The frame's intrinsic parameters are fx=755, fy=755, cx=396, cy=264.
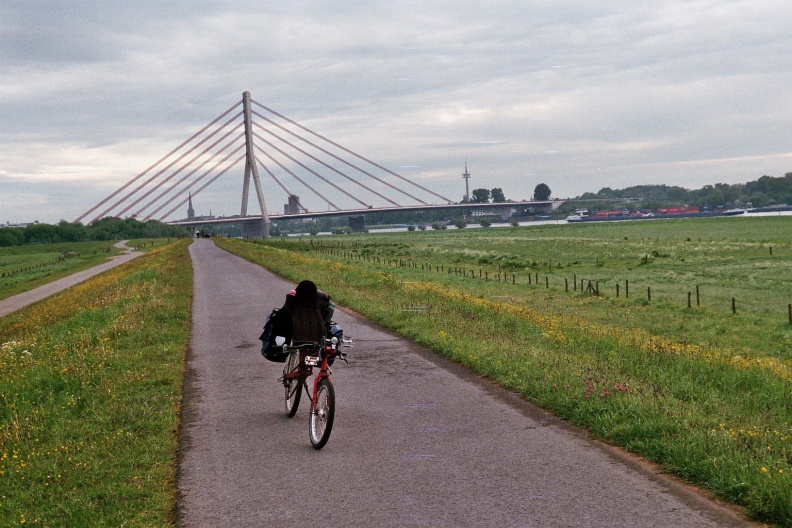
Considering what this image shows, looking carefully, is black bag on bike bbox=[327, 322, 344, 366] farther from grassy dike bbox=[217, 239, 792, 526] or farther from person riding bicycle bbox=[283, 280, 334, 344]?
grassy dike bbox=[217, 239, 792, 526]

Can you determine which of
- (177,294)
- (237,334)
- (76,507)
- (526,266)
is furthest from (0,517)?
(526,266)

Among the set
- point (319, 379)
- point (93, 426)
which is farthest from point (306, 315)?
point (93, 426)

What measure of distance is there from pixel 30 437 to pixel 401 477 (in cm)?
507

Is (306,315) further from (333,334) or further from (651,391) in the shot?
(651,391)

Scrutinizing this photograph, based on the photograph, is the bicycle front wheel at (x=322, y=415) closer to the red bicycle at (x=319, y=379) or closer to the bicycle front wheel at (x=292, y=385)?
the red bicycle at (x=319, y=379)

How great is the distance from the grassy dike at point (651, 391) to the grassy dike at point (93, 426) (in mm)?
4946

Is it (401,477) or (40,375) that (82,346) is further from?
(401,477)

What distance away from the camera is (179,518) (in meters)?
6.59

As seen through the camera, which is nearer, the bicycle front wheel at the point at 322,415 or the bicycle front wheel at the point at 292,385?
the bicycle front wheel at the point at 322,415

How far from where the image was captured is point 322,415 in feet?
28.0

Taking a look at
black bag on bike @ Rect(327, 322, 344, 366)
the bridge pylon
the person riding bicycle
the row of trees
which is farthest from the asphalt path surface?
the row of trees

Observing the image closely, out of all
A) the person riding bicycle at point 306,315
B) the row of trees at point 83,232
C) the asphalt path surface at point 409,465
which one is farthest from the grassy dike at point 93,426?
the row of trees at point 83,232

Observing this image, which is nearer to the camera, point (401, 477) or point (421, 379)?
point (401, 477)

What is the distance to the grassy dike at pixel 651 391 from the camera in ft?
23.4
